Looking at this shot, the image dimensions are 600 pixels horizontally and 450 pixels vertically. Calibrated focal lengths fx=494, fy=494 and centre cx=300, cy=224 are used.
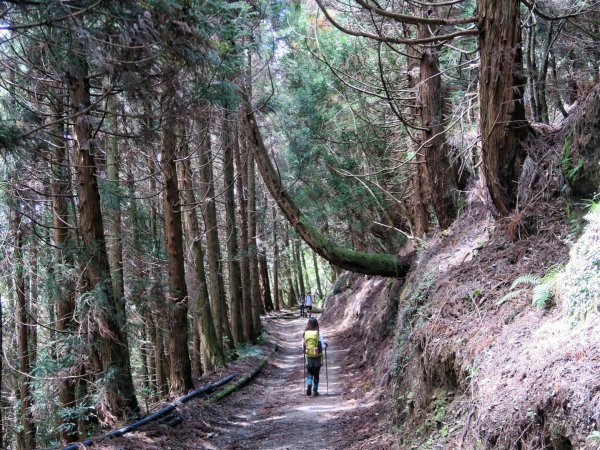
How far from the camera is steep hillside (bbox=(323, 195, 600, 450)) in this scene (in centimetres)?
370

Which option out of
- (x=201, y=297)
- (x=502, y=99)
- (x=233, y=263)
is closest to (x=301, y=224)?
(x=201, y=297)

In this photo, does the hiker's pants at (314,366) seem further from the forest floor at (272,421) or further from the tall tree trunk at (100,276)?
the tall tree trunk at (100,276)

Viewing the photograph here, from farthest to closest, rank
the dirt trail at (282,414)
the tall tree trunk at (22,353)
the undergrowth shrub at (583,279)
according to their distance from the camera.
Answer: the tall tree trunk at (22,353), the dirt trail at (282,414), the undergrowth shrub at (583,279)

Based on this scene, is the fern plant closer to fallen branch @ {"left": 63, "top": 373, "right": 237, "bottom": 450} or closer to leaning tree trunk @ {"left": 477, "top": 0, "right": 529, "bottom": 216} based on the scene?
leaning tree trunk @ {"left": 477, "top": 0, "right": 529, "bottom": 216}

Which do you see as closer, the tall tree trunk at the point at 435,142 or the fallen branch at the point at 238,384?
the tall tree trunk at the point at 435,142

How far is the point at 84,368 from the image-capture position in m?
9.58

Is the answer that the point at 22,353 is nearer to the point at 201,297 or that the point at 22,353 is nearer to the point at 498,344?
the point at 201,297

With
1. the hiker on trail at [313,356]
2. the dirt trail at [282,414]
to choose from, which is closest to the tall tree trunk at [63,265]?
the dirt trail at [282,414]

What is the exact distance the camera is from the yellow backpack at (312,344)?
11797 mm

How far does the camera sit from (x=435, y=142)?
11094mm

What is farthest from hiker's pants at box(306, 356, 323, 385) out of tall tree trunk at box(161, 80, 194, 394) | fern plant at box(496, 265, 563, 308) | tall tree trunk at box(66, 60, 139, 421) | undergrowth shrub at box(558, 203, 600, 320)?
undergrowth shrub at box(558, 203, 600, 320)

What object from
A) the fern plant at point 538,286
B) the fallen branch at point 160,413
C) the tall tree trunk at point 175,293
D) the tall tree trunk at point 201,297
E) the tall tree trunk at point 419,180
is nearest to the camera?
the fern plant at point 538,286

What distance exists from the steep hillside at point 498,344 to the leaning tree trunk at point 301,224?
56.4 inches

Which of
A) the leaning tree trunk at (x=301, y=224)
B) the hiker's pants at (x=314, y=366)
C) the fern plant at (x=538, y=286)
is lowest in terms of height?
the hiker's pants at (x=314, y=366)
